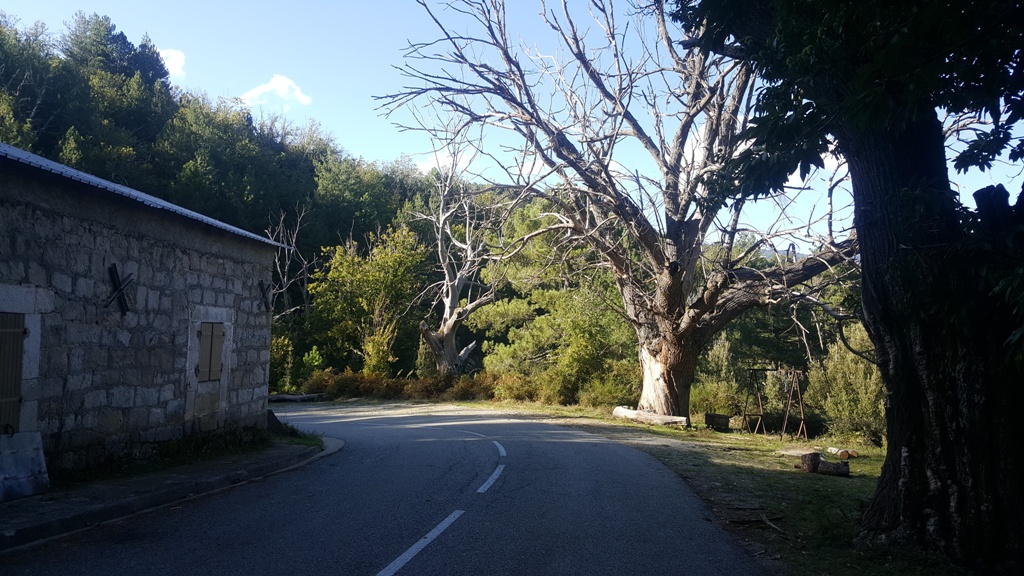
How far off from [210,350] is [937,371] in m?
10.6

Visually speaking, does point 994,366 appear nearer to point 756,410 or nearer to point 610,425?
point 610,425

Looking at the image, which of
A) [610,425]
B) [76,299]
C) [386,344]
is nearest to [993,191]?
[76,299]

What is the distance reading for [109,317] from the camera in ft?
32.6

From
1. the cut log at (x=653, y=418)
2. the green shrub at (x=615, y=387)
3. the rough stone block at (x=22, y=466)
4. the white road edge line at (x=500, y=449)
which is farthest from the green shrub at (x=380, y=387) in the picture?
the rough stone block at (x=22, y=466)

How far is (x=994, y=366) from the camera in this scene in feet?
22.2

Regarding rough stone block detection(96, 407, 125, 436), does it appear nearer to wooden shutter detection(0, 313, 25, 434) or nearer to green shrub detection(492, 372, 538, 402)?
wooden shutter detection(0, 313, 25, 434)

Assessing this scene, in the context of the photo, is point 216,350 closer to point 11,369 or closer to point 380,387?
point 11,369

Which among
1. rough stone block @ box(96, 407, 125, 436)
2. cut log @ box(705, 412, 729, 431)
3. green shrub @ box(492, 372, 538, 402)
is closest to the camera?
rough stone block @ box(96, 407, 125, 436)

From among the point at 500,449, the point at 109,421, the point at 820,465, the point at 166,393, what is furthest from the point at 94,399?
the point at 820,465

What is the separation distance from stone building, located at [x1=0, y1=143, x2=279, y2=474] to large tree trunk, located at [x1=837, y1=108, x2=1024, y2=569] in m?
9.12

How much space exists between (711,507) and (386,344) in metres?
29.2

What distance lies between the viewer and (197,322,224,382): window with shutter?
39.7 ft

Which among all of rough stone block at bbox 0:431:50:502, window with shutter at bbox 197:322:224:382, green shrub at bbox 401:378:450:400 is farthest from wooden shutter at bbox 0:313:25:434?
green shrub at bbox 401:378:450:400

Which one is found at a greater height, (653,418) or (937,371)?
(937,371)
